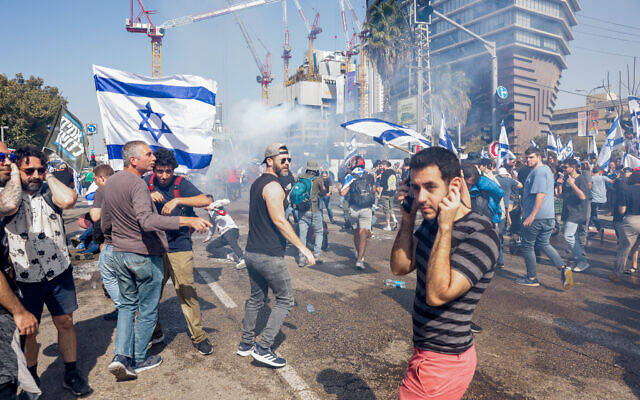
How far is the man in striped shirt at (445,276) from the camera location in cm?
170

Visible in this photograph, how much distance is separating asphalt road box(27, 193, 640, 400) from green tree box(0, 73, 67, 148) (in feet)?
74.3

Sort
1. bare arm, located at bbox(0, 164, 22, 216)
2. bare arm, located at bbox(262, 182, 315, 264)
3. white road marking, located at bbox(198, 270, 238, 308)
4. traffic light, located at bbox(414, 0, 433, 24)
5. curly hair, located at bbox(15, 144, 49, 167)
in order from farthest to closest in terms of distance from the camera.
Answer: traffic light, located at bbox(414, 0, 433, 24) → white road marking, located at bbox(198, 270, 238, 308) → bare arm, located at bbox(262, 182, 315, 264) → curly hair, located at bbox(15, 144, 49, 167) → bare arm, located at bbox(0, 164, 22, 216)

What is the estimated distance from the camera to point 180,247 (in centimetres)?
409

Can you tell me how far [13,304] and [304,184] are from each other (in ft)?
16.0

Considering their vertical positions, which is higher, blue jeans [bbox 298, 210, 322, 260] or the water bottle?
blue jeans [bbox 298, 210, 322, 260]

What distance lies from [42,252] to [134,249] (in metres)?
0.66

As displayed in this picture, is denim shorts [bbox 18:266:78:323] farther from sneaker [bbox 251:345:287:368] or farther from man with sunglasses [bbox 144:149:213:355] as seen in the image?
sneaker [bbox 251:345:287:368]

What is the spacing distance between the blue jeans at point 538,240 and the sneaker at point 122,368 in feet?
18.9

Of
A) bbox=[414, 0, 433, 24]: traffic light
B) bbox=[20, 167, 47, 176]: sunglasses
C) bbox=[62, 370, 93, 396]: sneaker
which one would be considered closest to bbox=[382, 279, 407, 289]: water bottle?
A: bbox=[62, 370, 93, 396]: sneaker

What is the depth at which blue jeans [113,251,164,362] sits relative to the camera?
3.43 metres

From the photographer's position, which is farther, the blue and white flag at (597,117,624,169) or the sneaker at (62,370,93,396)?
the blue and white flag at (597,117,624,169)

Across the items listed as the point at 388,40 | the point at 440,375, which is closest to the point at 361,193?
the point at 440,375

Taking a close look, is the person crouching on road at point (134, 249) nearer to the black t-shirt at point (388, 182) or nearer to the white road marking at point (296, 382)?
the white road marking at point (296, 382)

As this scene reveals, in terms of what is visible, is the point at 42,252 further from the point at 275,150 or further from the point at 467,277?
the point at 467,277
